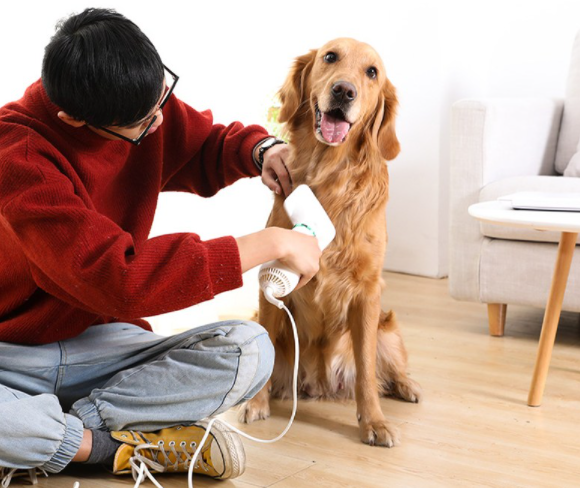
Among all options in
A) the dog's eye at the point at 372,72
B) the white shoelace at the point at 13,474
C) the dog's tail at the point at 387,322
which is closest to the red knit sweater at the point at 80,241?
the white shoelace at the point at 13,474

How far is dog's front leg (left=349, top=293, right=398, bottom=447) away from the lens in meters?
1.74

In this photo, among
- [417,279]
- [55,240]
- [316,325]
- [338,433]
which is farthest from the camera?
[417,279]

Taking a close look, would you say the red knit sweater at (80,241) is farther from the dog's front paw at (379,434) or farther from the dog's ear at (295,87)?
the dog's front paw at (379,434)

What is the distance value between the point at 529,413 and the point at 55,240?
4.09ft

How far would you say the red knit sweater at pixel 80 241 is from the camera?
1305 mm

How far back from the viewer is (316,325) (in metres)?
1.93

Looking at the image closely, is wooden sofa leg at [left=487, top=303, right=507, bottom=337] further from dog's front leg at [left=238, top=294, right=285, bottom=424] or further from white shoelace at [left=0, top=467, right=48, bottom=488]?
white shoelace at [left=0, top=467, right=48, bottom=488]

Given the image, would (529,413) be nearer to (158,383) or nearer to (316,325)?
(316,325)

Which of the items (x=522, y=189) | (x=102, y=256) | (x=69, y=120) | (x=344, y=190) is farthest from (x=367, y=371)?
(x=522, y=189)

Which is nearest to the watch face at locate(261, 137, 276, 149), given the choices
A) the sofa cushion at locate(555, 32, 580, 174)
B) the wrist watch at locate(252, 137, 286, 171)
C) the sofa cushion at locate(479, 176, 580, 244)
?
the wrist watch at locate(252, 137, 286, 171)

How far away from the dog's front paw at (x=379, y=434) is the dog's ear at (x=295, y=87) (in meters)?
0.76

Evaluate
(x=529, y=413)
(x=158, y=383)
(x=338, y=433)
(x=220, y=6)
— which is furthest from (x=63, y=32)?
(x=220, y=6)

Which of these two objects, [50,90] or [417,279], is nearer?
[50,90]

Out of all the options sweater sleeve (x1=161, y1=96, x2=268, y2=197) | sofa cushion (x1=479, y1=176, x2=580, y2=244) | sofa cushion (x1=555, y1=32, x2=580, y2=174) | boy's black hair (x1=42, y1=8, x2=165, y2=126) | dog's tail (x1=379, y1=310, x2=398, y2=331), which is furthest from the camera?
sofa cushion (x1=555, y1=32, x2=580, y2=174)
